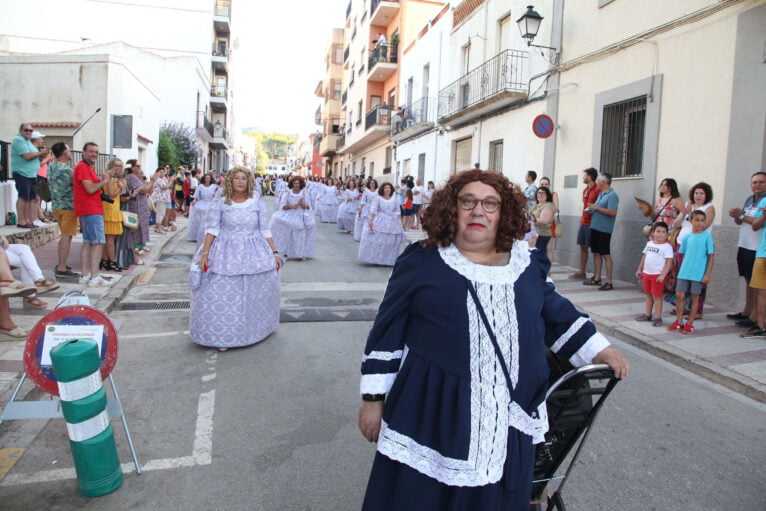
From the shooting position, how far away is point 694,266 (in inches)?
253

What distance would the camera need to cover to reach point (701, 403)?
4590 millimetres

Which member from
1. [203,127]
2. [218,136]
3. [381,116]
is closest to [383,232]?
[381,116]

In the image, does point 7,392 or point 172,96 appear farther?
point 172,96

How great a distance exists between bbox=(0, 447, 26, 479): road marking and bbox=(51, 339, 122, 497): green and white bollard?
0.59 m

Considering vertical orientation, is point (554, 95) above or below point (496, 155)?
above

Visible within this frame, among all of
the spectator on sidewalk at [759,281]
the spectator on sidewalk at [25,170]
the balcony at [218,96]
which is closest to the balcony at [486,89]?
the spectator on sidewalk at [759,281]

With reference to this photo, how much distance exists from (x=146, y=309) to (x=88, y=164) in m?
2.28

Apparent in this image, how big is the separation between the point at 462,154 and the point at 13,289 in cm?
1593

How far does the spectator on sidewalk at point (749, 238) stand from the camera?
A: 6605 mm

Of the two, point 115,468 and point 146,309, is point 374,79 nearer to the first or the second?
point 146,309

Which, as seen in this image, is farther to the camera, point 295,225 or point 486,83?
point 486,83

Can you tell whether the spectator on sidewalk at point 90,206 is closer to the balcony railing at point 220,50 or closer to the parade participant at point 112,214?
the parade participant at point 112,214

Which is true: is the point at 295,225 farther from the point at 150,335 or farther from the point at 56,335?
the point at 56,335

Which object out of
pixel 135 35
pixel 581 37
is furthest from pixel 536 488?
pixel 135 35
